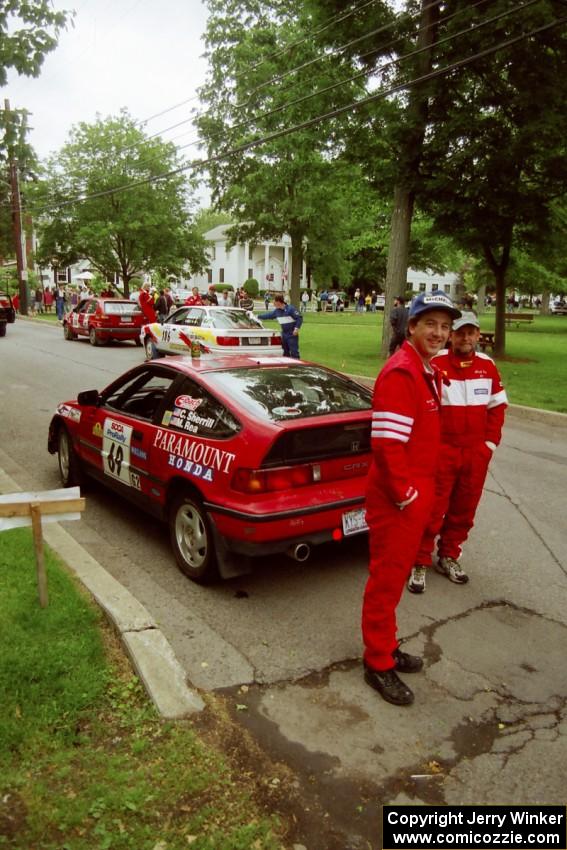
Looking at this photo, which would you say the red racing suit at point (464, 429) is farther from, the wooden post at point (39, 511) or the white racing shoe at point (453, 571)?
the wooden post at point (39, 511)

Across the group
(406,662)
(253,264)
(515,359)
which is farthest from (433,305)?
(253,264)

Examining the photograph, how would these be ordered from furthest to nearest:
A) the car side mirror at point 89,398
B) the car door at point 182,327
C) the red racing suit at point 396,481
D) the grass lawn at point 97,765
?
1. the car door at point 182,327
2. the car side mirror at point 89,398
3. the red racing suit at point 396,481
4. the grass lawn at point 97,765

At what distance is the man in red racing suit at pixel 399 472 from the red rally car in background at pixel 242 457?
3.05 feet

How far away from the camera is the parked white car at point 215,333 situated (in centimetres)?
1428

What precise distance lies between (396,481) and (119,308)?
765 inches

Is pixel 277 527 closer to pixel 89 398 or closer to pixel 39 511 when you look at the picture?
pixel 39 511

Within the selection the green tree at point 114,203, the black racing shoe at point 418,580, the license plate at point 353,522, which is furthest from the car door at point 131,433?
the green tree at point 114,203

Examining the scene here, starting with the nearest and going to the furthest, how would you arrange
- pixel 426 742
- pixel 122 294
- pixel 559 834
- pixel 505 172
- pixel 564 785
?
pixel 559 834
pixel 564 785
pixel 426 742
pixel 505 172
pixel 122 294

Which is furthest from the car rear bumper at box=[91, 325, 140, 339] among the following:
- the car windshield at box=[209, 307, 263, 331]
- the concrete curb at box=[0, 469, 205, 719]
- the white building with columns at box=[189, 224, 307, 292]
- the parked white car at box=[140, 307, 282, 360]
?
the white building with columns at box=[189, 224, 307, 292]

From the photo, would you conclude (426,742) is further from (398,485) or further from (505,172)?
(505,172)

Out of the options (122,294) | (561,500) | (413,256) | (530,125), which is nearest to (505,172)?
(530,125)

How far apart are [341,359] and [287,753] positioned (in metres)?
14.1

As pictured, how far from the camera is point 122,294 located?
38000 millimetres

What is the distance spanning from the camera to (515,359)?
17.5 m
